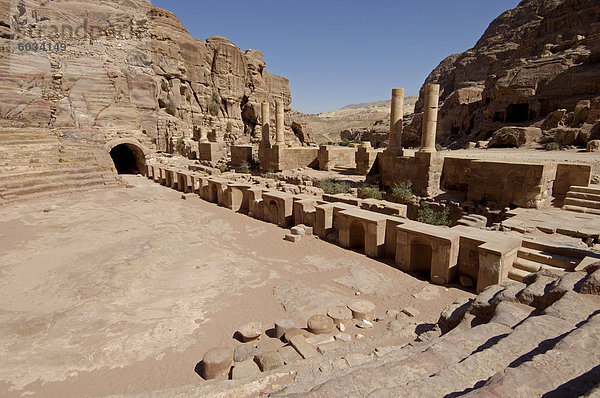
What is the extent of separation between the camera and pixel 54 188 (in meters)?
13.7

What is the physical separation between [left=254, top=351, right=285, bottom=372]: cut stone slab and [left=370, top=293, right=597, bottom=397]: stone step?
1.79 meters

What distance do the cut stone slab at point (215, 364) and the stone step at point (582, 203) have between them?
991cm

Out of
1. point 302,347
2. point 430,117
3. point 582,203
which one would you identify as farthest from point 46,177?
point 582,203

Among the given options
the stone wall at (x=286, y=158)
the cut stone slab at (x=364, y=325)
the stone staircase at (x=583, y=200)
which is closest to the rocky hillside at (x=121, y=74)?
the stone wall at (x=286, y=158)

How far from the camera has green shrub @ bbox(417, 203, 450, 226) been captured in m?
9.48

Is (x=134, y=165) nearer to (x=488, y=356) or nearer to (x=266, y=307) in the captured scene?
(x=266, y=307)

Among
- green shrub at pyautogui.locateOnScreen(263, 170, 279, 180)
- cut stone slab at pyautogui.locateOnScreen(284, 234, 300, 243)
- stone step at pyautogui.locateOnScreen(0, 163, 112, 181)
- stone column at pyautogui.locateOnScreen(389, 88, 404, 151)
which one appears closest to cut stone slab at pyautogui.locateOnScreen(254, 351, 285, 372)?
cut stone slab at pyautogui.locateOnScreen(284, 234, 300, 243)

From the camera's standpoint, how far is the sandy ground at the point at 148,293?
381cm

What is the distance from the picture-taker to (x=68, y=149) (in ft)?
56.3

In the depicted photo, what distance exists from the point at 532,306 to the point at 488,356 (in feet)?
5.27

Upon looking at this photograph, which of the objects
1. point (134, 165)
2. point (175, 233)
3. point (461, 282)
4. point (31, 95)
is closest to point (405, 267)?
point (461, 282)

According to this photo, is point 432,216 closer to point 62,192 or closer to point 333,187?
point 333,187

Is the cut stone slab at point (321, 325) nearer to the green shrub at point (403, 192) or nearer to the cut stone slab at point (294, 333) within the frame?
the cut stone slab at point (294, 333)

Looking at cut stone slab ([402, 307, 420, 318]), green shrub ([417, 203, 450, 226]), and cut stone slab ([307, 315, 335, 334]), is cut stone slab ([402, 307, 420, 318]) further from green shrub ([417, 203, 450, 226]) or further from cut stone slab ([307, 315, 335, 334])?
green shrub ([417, 203, 450, 226])
